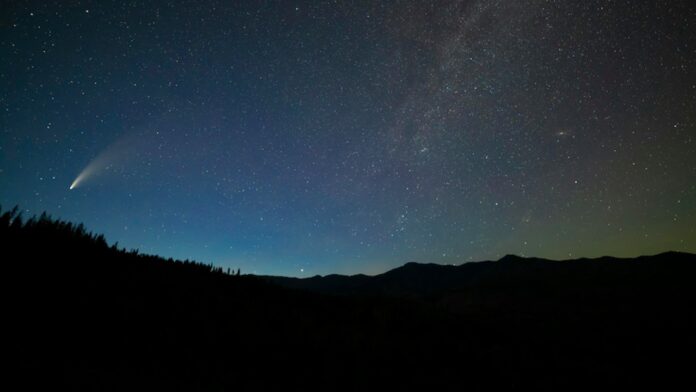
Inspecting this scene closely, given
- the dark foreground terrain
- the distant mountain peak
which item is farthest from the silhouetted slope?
the dark foreground terrain

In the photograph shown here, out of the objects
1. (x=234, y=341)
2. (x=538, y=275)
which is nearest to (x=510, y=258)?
(x=538, y=275)

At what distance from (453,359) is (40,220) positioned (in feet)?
41.1

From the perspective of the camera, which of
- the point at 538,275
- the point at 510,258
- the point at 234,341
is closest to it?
the point at 234,341

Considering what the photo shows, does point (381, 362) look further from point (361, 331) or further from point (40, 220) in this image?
point (40, 220)

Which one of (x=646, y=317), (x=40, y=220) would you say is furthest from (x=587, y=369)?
→ (x=646, y=317)

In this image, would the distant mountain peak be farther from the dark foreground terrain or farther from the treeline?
the treeline

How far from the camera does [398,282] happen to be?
56.5 metres

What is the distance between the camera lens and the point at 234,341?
621 cm

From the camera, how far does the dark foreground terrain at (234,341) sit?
474 centimetres

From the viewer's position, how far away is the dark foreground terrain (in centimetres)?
474

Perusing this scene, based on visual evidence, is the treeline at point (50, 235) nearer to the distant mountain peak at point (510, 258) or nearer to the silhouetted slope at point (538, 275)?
the silhouetted slope at point (538, 275)

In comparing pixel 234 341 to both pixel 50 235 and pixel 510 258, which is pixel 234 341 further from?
pixel 510 258

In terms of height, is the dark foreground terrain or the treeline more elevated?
the treeline

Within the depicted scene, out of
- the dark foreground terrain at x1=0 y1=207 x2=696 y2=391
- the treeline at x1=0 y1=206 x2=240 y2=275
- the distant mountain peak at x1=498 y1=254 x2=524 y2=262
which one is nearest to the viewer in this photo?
the dark foreground terrain at x1=0 y1=207 x2=696 y2=391
